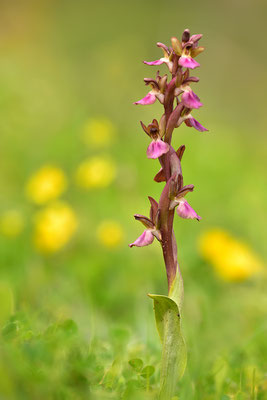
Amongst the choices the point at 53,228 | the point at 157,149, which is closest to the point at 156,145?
the point at 157,149

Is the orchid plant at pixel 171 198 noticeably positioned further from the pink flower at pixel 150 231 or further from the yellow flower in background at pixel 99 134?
the yellow flower in background at pixel 99 134

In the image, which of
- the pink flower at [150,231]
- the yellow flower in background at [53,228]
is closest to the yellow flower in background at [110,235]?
the yellow flower in background at [53,228]

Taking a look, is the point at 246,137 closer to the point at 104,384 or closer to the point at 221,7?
the point at 221,7

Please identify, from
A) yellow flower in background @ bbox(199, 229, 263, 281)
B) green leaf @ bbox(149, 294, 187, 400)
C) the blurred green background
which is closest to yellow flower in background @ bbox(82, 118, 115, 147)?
the blurred green background

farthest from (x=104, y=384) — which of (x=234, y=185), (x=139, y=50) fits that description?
(x=139, y=50)

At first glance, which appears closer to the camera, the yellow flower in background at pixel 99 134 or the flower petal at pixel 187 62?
the flower petal at pixel 187 62

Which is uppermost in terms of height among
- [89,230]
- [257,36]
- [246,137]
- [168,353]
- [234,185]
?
[257,36]

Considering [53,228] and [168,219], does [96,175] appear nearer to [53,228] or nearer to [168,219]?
[53,228]
